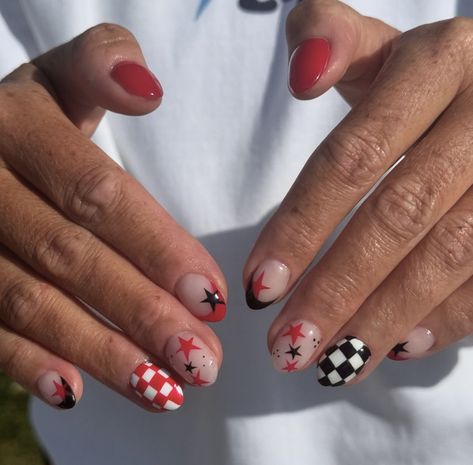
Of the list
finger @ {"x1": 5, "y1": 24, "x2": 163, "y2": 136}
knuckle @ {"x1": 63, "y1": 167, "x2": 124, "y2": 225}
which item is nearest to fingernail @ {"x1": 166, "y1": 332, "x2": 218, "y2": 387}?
knuckle @ {"x1": 63, "y1": 167, "x2": 124, "y2": 225}

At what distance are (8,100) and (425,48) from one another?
23.8 inches

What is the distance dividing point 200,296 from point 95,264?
0.51 ft

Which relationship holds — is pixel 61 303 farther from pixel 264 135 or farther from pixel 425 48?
pixel 425 48

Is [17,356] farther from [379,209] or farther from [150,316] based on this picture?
[379,209]

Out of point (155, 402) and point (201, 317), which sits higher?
point (201, 317)

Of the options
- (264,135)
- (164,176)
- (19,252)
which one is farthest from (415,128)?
(19,252)

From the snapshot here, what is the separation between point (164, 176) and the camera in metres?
1.21

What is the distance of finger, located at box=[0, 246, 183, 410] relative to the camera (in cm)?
98

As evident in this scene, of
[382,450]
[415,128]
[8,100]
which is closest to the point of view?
[415,128]

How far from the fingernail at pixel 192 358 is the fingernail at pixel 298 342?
0.33 feet

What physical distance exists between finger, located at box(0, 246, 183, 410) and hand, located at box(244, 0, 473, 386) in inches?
7.8

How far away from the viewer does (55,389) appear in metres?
1.01

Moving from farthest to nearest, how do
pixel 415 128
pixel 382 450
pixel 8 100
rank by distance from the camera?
pixel 382 450 < pixel 8 100 < pixel 415 128

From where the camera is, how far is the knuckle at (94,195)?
3.14 ft
